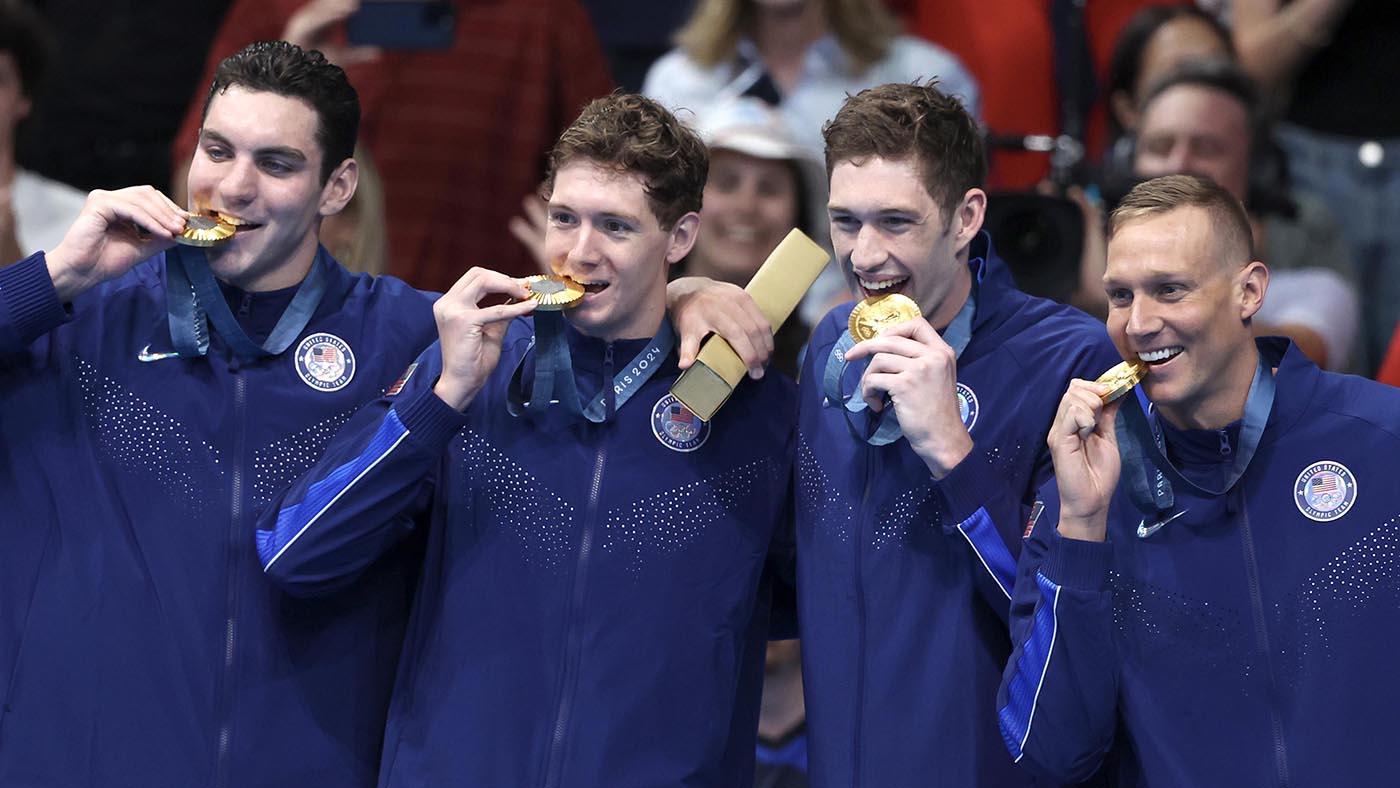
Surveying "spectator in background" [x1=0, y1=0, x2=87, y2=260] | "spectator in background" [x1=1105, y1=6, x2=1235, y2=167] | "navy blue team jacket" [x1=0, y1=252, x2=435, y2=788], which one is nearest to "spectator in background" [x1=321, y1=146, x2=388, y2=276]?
"spectator in background" [x1=0, y1=0, x2=87, y2=260]

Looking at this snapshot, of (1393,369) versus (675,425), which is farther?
(1393,369)

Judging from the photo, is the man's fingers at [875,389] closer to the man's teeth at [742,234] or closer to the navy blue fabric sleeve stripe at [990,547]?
the navy blue fabric sleeve stripe at [990,547]

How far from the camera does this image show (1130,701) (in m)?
4.11

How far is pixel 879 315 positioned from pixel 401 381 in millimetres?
1156

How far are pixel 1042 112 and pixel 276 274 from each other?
3848 mm

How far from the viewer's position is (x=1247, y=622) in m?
4.04

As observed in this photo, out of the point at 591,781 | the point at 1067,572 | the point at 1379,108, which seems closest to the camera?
the point at 1067,572

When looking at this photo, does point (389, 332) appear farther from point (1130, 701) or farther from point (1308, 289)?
point (1308, 289)

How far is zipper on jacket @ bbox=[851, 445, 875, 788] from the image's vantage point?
4.27 meters

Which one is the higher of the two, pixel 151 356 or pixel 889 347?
pixel 889 347

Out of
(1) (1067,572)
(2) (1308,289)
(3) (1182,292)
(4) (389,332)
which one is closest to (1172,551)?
(1) (1067,572)

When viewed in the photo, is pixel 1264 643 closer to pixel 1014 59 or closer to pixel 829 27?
pixel 829 27

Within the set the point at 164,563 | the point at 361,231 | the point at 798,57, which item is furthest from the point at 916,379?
the point at 798,57

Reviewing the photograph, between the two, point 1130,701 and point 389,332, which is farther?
point 389,332
